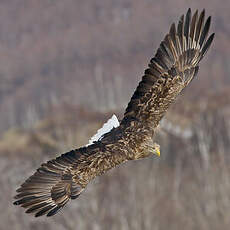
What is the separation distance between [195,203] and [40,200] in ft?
65.9

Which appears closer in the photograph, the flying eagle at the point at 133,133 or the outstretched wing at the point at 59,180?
the outstretched wing at the point at 59,180

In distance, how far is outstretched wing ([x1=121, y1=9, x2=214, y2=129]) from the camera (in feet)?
36.1

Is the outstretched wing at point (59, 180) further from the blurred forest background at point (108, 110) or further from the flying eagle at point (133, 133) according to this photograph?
the blurred forest background at point (108, 110)

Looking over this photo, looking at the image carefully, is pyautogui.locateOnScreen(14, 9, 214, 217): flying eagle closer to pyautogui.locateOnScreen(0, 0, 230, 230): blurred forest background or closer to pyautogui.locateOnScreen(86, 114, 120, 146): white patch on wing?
pyautogui.locateOnScreen(86, 114, 120, 146): white patch on wing

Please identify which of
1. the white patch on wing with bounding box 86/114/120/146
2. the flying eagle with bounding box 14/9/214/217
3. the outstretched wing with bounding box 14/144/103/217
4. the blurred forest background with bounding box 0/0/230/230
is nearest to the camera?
the outstretched wing with bounding box 14/144/103/217

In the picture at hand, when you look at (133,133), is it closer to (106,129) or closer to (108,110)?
(106,129)

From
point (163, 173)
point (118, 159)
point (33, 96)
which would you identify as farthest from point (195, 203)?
point (33, 96)

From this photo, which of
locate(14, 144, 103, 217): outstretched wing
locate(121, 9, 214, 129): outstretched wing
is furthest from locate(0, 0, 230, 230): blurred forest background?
locate(14, 144, 103, 217): outstretched wing

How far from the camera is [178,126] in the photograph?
35.4 meters

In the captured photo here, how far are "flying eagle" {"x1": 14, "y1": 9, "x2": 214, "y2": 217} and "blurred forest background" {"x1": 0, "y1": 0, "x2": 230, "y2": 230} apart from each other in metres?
15.4

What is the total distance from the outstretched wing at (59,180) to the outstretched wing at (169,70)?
1100mm

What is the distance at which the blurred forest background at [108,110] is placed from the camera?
91.3ft

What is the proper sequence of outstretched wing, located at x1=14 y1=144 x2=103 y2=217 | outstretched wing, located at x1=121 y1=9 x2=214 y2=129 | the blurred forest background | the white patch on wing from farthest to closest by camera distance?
1. the blurred forest background
2. outstretched wing, located at x1=121 y1=9 x2=214 y2=129
3. the white patch on wing
4. outstretched wing, located at x1=14 y1=144 x2=103 y2=217

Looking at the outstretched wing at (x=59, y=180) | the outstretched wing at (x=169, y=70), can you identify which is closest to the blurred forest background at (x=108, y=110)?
the outstretched wing at (x=169, y=70)
